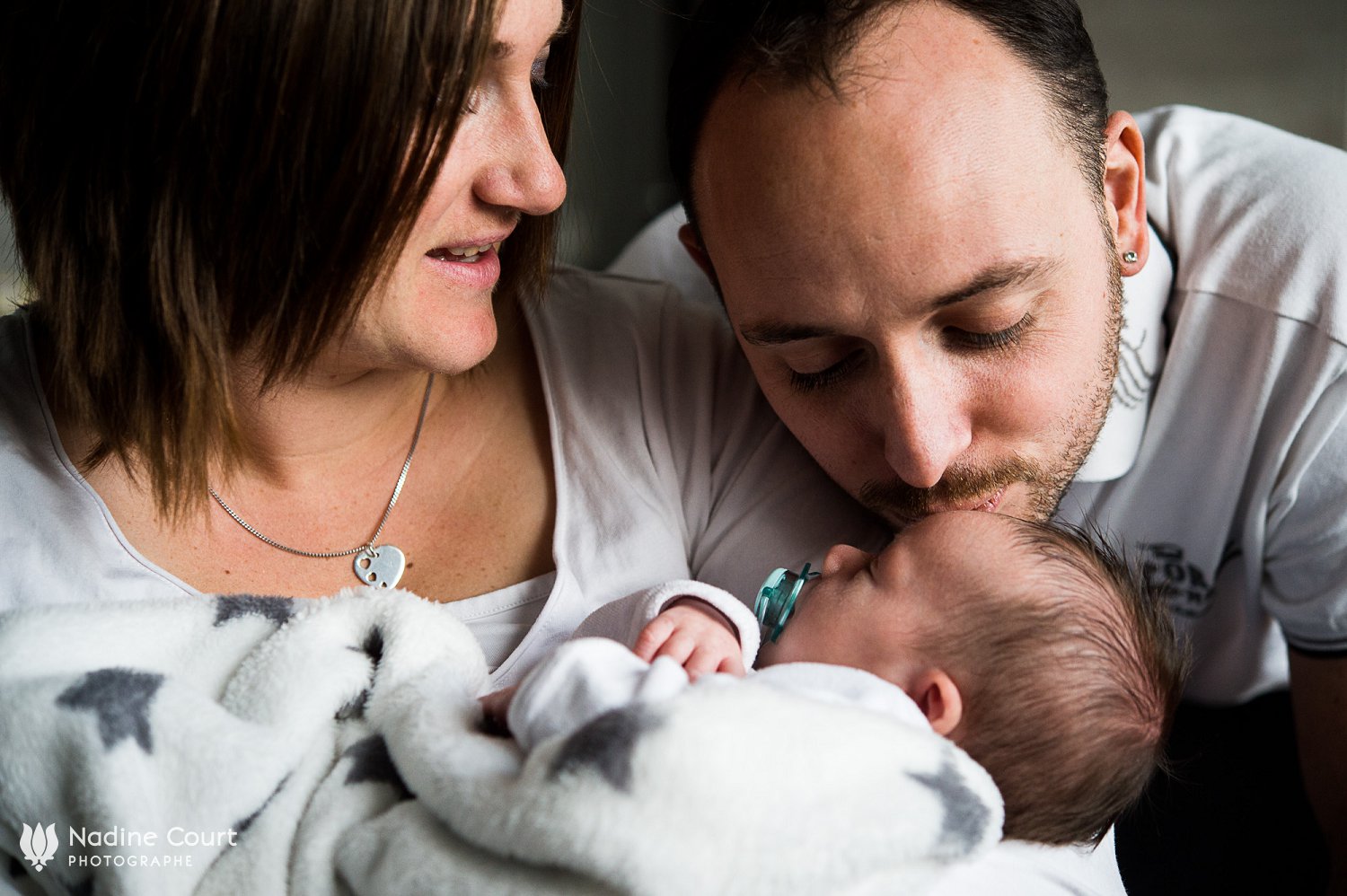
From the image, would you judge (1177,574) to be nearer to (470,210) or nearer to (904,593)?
(904,593)

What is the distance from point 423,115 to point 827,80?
0.42m

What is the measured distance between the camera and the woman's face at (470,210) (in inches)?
45.7

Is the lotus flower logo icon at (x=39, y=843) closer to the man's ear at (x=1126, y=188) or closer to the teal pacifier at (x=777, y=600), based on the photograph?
the teal pacifier at (x=777, y=600)

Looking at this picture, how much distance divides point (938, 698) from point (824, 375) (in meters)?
0.40

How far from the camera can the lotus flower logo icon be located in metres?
0.98

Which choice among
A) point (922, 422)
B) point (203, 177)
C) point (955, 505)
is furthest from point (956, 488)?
point (203, 177)

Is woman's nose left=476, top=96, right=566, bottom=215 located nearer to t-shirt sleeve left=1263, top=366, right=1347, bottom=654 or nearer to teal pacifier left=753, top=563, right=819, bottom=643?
teal pacifier left=753, top=563, right=819, bottom=643

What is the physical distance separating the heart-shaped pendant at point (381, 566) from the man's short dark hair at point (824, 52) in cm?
57

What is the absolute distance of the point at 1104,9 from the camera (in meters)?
2.54

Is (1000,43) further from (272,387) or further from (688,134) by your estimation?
(272,387)

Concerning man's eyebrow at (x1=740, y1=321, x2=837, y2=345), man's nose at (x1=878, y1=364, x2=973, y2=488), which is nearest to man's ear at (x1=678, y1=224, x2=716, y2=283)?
man's eyebrow at (x1=740, y1=321, x2=837, y2=345)

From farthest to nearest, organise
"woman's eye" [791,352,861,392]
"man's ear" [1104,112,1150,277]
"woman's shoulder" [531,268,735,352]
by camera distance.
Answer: "woman's shoulder" [531,268,735,352]
"man's ear" [1104,112,1150,277]
"woman's eye" [791,352,861,392]

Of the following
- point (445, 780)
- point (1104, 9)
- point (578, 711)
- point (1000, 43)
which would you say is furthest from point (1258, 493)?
point (1104, 9)

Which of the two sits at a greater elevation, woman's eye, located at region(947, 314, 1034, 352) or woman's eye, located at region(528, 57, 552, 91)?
woman's eye, located at region(528, 57, 552, 91)
